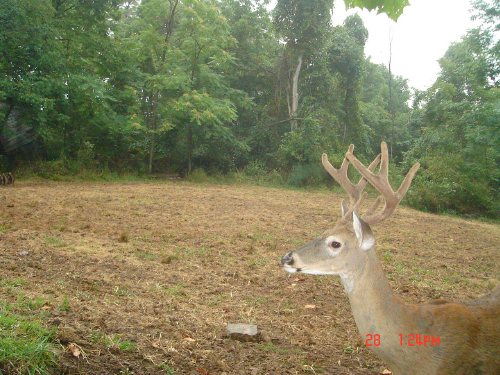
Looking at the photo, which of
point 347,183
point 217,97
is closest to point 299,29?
point 217,97

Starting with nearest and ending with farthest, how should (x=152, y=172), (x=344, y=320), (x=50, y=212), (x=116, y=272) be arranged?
(x=344, y=320)
(x=116, y=272)
(x=50, y=212)
(x=152, y=172)

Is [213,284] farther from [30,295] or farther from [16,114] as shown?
[16,114]

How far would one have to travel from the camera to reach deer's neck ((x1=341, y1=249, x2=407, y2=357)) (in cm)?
242

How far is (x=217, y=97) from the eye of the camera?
18.0 meters

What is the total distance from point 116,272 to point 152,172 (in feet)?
42.7

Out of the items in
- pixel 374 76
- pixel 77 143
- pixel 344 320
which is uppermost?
pixel 374 76

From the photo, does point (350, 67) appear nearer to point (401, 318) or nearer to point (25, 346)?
point (401, 318)

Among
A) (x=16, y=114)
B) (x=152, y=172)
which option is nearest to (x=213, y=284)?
(x=16, y=114)

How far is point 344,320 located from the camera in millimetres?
3762

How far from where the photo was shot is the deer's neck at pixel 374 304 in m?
2.42
